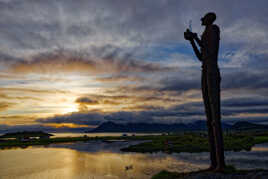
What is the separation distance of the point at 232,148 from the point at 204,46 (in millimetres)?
45307

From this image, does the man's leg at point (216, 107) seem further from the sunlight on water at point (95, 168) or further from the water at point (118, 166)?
the sunlight on water at point (95, 168)

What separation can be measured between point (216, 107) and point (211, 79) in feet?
5.94

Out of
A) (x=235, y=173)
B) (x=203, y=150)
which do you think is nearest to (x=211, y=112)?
(x=235, y=173)

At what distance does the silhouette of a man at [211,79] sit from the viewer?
1413cm

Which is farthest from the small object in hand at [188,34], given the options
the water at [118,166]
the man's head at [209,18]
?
the water at [118,166]

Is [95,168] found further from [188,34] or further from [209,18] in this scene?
[209,18]

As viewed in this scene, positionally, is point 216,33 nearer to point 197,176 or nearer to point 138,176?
point 197,176

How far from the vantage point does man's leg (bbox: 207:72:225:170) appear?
45.6 feet

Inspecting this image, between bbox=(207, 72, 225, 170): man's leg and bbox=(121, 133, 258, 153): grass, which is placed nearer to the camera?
bbox=(207, 72, 225, 170): man's leg

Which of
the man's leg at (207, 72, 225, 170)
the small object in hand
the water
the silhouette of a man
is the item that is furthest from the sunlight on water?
the small object in hand

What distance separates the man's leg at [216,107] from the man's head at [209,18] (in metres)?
3.53

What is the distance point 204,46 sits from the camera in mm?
15070

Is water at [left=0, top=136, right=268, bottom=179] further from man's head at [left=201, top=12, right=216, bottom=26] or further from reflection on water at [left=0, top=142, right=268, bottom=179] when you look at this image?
man's head at [left=201, top=12, right=216, bottom=26]

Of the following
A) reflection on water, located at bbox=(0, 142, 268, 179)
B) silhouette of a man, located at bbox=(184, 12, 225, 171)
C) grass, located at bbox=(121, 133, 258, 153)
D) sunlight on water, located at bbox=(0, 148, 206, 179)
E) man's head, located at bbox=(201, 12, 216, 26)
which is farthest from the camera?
grass, located at bbox=(121, 133, 258, 153)
